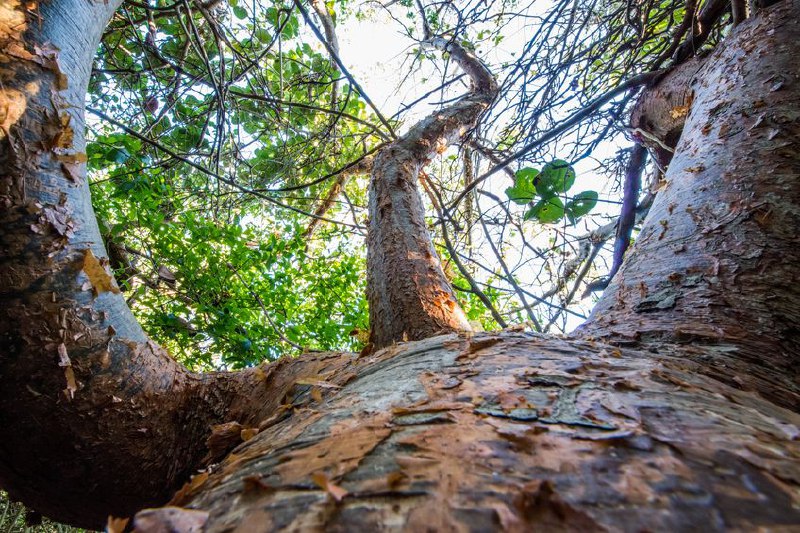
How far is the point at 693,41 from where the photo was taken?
1722mm

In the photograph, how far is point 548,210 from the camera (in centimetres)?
204

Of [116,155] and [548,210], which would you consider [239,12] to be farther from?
[548,210]

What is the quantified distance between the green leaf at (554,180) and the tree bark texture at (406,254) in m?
0.51

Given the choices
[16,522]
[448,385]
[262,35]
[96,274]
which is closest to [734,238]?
[448,385]

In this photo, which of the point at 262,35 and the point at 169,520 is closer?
the point at 169,520

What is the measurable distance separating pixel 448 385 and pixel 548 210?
1655 millimetres

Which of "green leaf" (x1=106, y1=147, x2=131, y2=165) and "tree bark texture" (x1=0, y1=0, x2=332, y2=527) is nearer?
"tree bark texture" (x1=0, y1=0, x2=332, y2=527)

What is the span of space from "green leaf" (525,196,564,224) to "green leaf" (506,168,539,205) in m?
0.06

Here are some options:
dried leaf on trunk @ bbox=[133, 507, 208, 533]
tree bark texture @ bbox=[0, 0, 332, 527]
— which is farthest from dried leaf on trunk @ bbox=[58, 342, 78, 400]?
dried leaf on trunk @ bbox=[133, 507, 208, 533]

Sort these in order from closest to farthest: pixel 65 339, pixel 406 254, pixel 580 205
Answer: pixel 65 339, pixel 406 254, pixel 580 205

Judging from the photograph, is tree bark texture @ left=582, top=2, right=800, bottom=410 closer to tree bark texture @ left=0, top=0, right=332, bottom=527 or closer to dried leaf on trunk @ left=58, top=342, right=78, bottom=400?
tree bark texture @ left=0, top=0, right=332, bottom=527

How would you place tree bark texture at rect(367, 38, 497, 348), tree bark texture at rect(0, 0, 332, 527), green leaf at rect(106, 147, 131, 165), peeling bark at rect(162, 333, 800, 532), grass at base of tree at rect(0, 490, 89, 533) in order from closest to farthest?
peeling bark at rect(162, 333, 800, 532)
tree bark texture at rect(0, 0, 332, 527)
tree bark texture at rect(367, 38, 497, 348)
green leaf at rect(106, 147, 131, 165)
grass at base of tree at rect(0, 490, 89, 533)

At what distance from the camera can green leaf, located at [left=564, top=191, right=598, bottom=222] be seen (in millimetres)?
1993

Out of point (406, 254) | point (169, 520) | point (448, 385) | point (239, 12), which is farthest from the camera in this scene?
point (239, 12)
